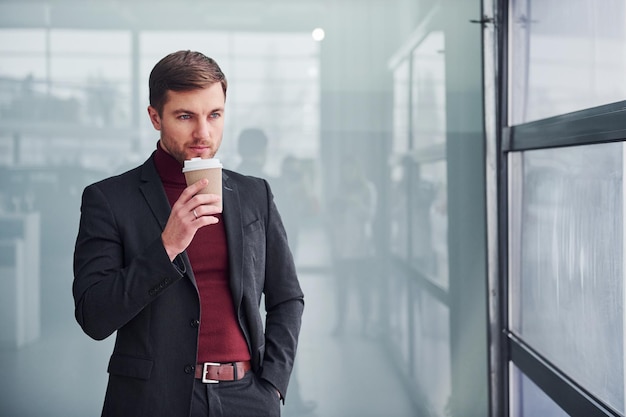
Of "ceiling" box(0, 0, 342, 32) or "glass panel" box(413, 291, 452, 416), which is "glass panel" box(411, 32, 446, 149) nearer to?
"ceiling" box(0, 0, 342, 32)

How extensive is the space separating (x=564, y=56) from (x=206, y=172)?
64.4 inches

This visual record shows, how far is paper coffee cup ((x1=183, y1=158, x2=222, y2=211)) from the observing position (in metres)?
1.49

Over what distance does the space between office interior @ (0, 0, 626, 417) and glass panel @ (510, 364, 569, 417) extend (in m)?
0.02

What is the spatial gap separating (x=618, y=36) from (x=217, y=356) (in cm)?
151

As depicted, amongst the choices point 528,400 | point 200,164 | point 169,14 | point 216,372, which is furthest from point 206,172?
point 528,400

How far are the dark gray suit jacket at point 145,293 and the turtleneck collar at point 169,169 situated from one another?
2cm

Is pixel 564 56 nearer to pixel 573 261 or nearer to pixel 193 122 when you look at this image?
pixel 573 261

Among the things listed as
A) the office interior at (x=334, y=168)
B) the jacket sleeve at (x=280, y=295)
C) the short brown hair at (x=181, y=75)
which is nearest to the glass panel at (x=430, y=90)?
the office interior at (x=334, y=168)

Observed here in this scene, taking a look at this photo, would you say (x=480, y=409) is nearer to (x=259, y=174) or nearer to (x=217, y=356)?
(x=259, y=174)

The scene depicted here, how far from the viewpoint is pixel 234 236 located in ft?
5.58

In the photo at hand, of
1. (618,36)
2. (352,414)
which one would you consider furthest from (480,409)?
(618,36)

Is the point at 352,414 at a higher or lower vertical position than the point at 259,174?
lower

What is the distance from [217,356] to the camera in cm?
165

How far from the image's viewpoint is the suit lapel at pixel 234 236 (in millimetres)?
1659
